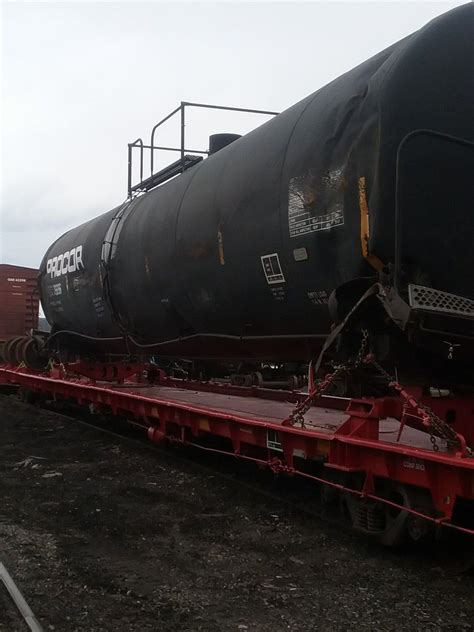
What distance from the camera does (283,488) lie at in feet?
20.7

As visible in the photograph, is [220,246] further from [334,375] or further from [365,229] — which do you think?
[334,375]

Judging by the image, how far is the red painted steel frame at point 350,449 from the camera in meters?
3.64

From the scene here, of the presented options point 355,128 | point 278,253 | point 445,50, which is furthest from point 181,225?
point 445,50

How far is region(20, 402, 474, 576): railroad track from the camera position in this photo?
176 inches

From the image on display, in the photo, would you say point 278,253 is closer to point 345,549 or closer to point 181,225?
point 181,225

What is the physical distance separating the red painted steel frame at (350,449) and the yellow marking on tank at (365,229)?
903 millimetres

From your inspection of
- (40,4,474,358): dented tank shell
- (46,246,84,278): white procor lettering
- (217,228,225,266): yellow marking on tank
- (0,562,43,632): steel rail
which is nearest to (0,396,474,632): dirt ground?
(0,562,43,632): steel rail

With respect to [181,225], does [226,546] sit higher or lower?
lower

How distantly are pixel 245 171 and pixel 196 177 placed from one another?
1.17 meters

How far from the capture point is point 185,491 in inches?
249

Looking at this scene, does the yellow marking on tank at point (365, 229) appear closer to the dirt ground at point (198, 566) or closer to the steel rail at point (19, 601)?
the dirt ground at point (198, 566)

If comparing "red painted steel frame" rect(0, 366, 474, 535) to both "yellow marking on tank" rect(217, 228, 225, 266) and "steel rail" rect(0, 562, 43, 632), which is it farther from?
"steel rail" rect(0, 562, 43, 632)

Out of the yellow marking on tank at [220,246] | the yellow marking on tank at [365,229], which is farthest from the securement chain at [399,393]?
the yellow marking on tank at [220,246]

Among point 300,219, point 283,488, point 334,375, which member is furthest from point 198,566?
point 300,219
